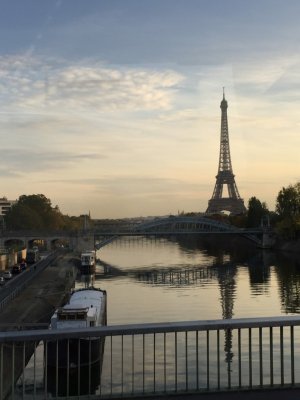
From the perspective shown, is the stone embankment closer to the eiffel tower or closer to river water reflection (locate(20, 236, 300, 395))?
river water reflection (locate(20, 236, 300, 395))

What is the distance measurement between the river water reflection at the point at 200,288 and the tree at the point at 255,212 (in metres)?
22.2

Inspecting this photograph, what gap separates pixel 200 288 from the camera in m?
39.8

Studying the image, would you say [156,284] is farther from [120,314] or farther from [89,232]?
[89,232]

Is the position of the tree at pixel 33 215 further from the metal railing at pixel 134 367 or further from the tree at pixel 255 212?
the metal railing at pixel 134 367

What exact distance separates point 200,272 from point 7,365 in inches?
1470

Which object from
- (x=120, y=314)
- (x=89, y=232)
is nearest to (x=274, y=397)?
(x=120, y=314)

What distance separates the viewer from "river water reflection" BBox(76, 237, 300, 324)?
28047 mm

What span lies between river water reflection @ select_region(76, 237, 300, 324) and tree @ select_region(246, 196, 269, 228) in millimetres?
22211

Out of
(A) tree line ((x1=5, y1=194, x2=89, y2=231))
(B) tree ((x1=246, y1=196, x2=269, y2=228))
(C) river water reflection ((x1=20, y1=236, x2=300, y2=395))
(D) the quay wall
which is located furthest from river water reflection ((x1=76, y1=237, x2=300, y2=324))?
(A) tree line ((x1=5, y1=194, x2=89, y2=231))

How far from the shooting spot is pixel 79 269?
54.8 m

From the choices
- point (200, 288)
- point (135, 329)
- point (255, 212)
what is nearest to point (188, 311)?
point (200, 288)

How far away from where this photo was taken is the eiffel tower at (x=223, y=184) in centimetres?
10869

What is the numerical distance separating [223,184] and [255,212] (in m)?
24.8

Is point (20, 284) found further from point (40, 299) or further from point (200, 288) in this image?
point (200, 288)
